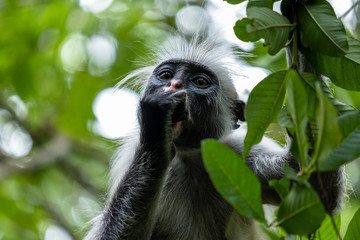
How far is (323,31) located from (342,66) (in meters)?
0.20

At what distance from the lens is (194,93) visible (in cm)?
358

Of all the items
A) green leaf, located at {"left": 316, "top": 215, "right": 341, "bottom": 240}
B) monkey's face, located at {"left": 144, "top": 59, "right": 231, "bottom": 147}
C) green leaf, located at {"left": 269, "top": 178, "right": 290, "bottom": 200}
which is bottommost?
monkey's face, located at {"left": 144, "top": 59, "right": 231, "bottom": 147}

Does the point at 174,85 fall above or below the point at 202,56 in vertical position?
above

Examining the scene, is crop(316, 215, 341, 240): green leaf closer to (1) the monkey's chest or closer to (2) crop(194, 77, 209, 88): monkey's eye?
(1) the monkey's chest

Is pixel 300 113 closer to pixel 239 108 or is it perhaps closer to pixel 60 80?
pixel 239 108

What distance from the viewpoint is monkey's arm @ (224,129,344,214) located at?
3026 millimetres

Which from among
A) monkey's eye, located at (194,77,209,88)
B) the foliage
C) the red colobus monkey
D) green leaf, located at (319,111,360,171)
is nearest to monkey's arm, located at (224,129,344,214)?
the red colobus monkey

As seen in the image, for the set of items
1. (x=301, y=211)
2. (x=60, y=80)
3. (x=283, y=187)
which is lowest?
(x=60, y=80)

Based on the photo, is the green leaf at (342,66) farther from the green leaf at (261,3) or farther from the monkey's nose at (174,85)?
the monkey's nose at (174,85)

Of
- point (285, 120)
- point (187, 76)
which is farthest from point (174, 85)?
point (285, 120)

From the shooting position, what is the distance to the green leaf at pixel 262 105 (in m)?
1.83

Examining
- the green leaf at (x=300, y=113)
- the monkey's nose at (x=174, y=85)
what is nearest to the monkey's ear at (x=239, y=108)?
the monkey's nose at (x=174, y=85)

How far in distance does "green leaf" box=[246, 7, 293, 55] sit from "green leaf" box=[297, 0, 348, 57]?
0.09 metres

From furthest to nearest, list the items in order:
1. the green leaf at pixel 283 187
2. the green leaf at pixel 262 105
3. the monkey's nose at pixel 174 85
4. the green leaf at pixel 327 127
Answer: the monkey's nose at pixel 174 85
the green leaf at pixel 262 105
the green leaf at pixel 283 187
the green leaf at pixel 327 127
